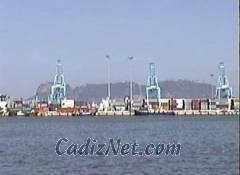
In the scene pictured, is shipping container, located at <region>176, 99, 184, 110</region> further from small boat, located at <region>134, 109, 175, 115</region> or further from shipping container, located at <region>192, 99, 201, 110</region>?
small boat, located at <region>134, 109, 175, 115</region>

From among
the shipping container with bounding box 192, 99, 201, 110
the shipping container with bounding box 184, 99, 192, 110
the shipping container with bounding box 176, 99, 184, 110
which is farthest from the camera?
the shipping container with bounding box 184, 99, 192, 110

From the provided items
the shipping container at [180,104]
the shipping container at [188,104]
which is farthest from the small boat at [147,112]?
the shipping container at [188,104]

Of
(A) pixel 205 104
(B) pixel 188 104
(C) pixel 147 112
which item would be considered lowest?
(C) pixel 147 112

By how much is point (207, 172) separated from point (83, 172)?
15.0ft

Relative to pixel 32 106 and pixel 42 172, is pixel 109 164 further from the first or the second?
pixel 32 106

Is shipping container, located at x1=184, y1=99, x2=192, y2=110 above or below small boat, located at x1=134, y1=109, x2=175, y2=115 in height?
above

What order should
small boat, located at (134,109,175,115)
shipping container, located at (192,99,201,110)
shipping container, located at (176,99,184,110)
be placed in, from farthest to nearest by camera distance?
shipping container, located at (192,99,201,110) < shipping container, located at (176,99,184,110) < small boat, located at (134,109,175,115)

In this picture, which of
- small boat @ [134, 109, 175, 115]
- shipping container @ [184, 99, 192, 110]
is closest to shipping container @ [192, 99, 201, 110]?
shipping container @ [184, 99, 192, 110]

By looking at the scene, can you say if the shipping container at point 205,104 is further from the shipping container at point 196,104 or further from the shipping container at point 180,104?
the shipping container at point 180,104

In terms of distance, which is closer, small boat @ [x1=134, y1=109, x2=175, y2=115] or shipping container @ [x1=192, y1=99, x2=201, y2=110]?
small boat @ [x1=134, y1=109, x2=175, y2=115]

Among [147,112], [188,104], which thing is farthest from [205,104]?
[147,112]

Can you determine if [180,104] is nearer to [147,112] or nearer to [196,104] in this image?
[196,104]

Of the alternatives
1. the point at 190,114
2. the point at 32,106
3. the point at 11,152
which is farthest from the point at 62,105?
the point at 11,152

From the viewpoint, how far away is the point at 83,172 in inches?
934
